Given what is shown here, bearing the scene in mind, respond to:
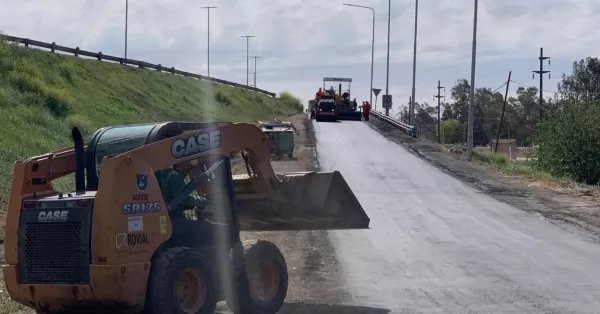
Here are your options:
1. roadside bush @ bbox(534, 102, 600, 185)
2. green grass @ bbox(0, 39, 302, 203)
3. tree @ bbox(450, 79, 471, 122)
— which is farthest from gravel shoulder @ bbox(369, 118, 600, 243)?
tree @ bbox(450, 79, 471, 122)

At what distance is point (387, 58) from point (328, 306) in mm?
54680

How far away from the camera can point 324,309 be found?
11.3 m

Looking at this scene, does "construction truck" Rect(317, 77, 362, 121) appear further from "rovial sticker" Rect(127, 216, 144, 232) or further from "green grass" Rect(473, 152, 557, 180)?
"rovial sticker" Rect(127, 216, 144, 232)

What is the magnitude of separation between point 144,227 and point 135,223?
0.49ft

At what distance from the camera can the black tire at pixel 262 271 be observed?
10508mm

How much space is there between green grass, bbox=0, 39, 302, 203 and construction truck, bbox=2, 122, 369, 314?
10.1 m

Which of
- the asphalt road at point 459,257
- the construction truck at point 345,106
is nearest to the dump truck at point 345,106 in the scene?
the construction truck at point 345,106

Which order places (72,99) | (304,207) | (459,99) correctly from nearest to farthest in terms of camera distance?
(304,207)
(72,99)
(459,99)

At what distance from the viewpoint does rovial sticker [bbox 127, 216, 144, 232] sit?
8.93m

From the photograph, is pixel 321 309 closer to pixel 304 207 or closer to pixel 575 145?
pixel 304 207

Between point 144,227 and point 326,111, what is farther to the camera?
point 326,111

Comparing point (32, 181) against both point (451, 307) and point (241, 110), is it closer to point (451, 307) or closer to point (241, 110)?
point (451, 307)

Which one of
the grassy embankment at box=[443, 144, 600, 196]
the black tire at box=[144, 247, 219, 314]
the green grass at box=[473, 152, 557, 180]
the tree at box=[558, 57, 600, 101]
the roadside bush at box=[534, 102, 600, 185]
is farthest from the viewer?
the tree at box=[558, 57, 600, 101]

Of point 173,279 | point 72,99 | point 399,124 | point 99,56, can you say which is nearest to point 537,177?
point 72,99
